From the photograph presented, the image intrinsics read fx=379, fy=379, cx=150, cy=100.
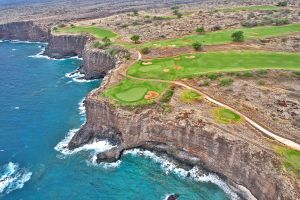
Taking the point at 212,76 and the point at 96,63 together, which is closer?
the point at 212,76

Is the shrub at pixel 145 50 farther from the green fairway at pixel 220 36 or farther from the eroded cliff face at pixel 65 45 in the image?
the eroded cliff face at pixel 65 45

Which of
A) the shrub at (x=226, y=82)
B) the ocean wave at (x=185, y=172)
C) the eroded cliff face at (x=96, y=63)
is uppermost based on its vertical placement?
the shrub at (x=226, y=82)

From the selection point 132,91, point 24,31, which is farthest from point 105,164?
point 24,31

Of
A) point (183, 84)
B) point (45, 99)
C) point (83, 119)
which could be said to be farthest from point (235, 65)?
point (45, 99)

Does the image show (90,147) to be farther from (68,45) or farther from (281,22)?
(281,22)

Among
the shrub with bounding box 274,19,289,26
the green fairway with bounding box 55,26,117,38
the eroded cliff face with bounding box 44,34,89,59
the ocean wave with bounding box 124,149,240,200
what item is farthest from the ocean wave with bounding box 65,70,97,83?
the shrub with bounding box 274,19,289,26

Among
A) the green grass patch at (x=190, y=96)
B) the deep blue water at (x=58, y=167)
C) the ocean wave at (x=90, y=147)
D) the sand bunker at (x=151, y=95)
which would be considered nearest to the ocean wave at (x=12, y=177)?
the deep blue water at (x=58, y=167)
